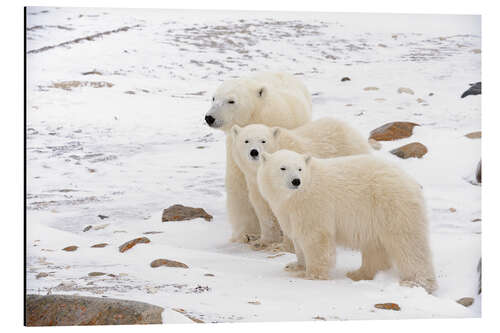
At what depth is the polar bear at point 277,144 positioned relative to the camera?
18.1 ft

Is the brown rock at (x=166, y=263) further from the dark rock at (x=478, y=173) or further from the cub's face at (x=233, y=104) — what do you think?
the dark rock at (x=478, y=173)

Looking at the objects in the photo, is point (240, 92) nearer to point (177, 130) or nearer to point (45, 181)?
point (177, 130)

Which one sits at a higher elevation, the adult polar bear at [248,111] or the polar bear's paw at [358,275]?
the adult polar bear at [248,111]

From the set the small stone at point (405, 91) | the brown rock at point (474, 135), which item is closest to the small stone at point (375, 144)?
the small stone at point (405, 91)

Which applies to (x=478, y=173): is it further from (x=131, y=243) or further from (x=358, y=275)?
(x=131, y=243)

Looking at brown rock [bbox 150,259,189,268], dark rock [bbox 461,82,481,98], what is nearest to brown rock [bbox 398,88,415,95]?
dark rock [bbox 461,82,481,98]

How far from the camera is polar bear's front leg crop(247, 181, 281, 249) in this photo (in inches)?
232

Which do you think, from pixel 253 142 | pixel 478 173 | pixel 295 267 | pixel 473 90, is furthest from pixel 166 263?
pixel 473 90

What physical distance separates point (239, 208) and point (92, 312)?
1.81m

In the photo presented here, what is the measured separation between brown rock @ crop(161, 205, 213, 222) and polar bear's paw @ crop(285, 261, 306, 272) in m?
1.05

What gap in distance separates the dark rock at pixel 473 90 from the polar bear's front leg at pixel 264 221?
182 cm

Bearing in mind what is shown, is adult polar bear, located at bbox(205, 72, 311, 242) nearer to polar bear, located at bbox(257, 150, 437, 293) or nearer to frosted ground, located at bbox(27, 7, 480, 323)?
frosted ground, located at bbox(27, 7, 480, 323)

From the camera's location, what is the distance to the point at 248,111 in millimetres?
6086

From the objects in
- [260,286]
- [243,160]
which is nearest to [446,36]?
[243,160]
